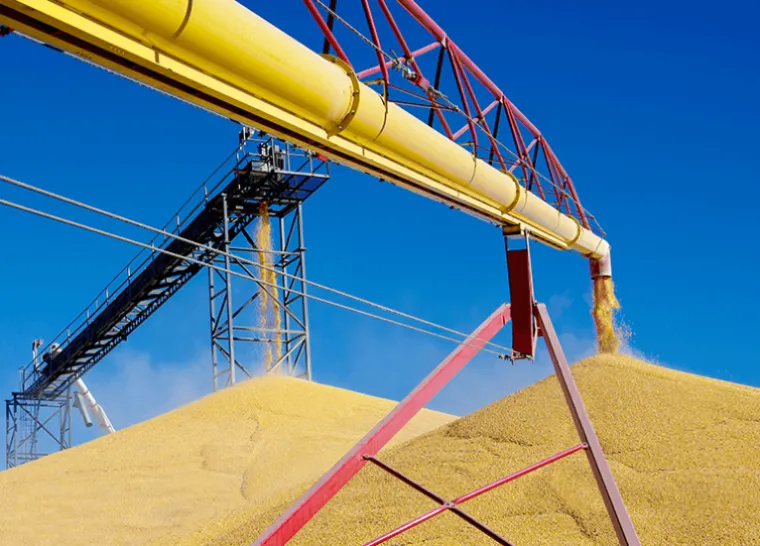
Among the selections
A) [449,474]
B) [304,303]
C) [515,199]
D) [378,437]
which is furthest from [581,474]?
[304,303]

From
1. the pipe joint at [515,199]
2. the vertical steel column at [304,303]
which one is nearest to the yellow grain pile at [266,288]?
the vertical steel column at [304,303]

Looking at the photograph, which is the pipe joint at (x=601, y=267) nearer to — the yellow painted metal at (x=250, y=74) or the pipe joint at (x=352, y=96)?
the yellow painted metal at (x=250, y=74)

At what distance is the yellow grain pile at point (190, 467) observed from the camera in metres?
14.8

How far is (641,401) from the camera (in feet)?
44.1

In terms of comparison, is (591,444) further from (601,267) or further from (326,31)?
(601,267)

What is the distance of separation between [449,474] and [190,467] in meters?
7.45

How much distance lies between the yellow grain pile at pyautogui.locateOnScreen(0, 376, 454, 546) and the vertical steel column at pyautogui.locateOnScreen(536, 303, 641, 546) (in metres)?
5.98

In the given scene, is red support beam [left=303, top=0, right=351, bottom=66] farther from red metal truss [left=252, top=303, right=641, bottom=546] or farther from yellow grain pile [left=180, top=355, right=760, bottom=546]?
yellow grain pile [left=180, top=355, right=760, bottom=546]

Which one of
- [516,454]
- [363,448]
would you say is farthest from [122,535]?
[363,448]

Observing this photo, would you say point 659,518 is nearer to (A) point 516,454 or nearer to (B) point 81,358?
(A) point 516,454

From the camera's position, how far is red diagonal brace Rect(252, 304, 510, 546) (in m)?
7.23

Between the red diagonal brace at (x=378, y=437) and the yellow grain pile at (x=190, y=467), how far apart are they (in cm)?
552

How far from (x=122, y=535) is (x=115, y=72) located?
1081 cm

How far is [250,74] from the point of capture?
5699 mm
